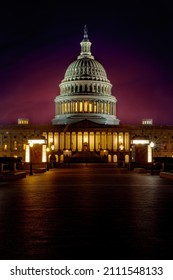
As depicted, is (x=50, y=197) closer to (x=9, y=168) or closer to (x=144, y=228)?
(x=144, y=228)

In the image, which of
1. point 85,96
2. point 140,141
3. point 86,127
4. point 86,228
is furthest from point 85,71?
point 86,228

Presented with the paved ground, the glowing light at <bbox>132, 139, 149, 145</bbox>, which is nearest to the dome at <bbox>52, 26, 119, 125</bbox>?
the glowing light at <bbox>132, 139, 149, 145</bbox>

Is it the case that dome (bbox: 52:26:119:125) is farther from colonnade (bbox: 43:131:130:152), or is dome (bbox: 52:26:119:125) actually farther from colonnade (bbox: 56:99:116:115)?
colonnade (bbox: 43:131:130:152)

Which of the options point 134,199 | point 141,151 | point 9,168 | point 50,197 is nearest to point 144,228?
point 134,199

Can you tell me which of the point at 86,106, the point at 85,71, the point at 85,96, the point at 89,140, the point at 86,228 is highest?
the point at 85,71

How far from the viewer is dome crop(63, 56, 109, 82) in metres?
168

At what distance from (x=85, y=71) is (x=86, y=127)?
2530cm

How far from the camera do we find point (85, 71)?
169 meters

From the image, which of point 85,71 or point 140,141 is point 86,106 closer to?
A: point 85,71

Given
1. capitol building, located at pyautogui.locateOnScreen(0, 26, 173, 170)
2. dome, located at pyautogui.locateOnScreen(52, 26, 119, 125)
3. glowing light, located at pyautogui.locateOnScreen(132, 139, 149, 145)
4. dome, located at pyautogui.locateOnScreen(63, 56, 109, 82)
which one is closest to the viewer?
glowing light, located at pyautogui.locateOnScreen(132, 139, 149, 145)
